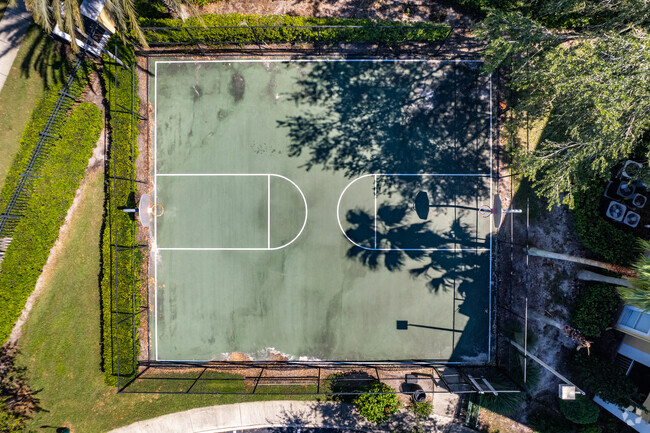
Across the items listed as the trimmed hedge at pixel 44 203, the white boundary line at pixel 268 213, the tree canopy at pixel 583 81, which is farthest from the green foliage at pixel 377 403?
the trimmed hedge at pixel 44 203

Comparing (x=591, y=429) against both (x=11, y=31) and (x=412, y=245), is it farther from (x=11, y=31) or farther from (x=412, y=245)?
(x=11, y=31)

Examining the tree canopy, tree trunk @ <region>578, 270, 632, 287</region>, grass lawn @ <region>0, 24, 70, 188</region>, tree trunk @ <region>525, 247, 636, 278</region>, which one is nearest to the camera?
the tree canopy

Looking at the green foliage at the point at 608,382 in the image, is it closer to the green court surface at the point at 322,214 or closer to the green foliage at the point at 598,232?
the green court surface at the point at 322,214

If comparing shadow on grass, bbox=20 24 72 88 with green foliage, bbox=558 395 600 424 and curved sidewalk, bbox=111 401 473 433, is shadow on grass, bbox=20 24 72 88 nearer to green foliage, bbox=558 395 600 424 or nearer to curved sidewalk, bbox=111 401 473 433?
curved sidewalk, bbox=111 401 473 433

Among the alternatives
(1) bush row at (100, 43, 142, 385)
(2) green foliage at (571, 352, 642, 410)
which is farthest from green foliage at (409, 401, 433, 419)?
(1) bush row at (100, 43, 142, 385)

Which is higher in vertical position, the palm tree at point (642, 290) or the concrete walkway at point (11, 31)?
the concrete walkway at point (11, 31)

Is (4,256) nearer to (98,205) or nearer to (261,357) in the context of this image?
(98,205)

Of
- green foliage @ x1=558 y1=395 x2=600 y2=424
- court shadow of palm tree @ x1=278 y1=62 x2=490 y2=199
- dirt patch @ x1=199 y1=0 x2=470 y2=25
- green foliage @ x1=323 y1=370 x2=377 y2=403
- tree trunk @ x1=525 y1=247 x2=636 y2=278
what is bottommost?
green foliage @ x1=558 y1=395 x2=600 y2=424
